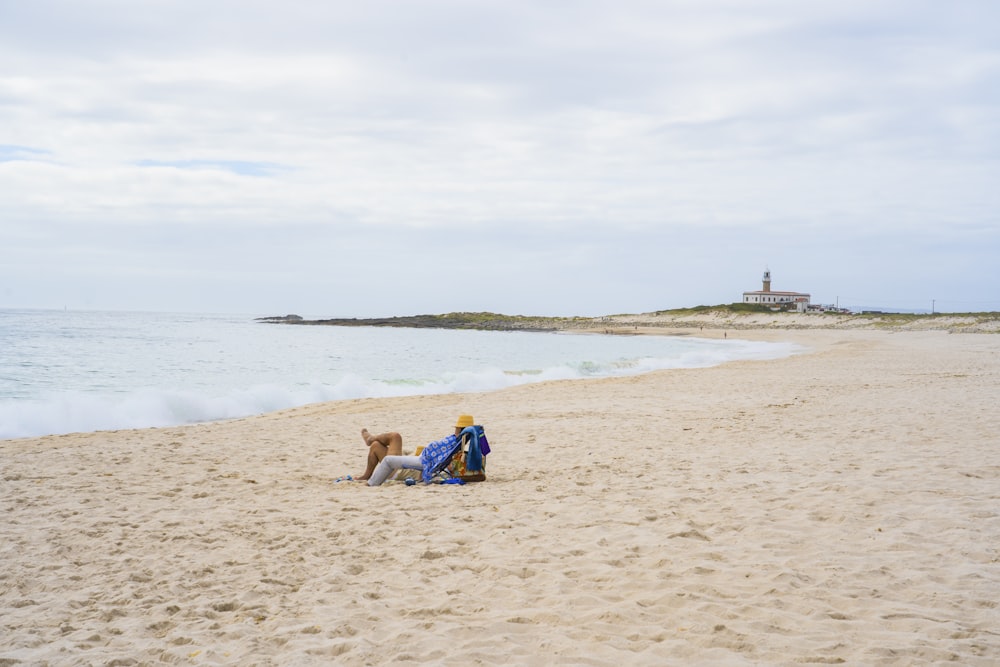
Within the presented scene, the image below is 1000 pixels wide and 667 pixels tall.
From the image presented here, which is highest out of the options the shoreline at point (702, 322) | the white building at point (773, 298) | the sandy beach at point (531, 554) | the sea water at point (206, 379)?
the white building at point (773, 298)

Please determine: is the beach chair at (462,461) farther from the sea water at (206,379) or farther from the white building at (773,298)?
the white building at (773,298)

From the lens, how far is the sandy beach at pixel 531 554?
155 inches

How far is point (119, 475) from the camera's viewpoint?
8586 millimetres

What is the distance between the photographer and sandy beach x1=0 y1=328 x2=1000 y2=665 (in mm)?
3934

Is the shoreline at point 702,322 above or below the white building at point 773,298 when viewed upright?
below

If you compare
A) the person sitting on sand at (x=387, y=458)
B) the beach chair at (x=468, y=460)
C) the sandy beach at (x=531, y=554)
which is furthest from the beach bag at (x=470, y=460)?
the sandy beach at (x=531, y=554)

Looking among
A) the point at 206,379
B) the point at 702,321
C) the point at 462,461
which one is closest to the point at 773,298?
the point at 702,321

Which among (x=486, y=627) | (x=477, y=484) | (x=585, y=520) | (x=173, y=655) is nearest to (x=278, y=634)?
(x=173, y=655)

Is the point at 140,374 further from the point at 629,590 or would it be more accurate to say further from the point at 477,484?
the point at 629,590

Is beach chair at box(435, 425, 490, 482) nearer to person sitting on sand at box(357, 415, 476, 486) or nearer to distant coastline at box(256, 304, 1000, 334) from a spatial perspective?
person sitting on sand at box(357, 415, 476, 486)

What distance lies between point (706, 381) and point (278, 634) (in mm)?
18212

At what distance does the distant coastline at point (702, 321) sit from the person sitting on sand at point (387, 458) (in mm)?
57167

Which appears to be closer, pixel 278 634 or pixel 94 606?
pixel 278 634

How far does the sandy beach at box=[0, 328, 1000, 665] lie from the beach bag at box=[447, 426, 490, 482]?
287mm
